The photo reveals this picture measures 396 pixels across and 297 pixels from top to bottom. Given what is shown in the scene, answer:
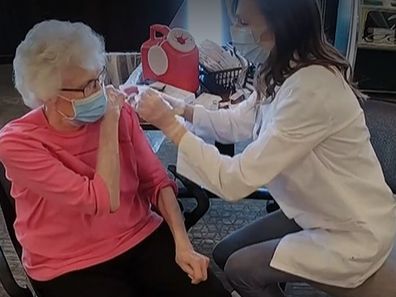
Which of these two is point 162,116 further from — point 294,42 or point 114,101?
point 294,42

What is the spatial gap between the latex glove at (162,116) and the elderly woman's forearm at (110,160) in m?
0.10

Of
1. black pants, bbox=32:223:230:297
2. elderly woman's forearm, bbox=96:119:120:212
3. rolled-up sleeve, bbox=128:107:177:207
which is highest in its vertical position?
elderly woman's forearm, bbox=96:119:120:212

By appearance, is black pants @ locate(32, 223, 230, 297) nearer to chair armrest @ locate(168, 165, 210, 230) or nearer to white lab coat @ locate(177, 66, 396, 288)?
chair armrest @ locate(168, 165, 210, 230)

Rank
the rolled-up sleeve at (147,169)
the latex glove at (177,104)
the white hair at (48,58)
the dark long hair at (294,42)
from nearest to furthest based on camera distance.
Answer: the dark long hair at (294,42), the white hair at (48,58), the rolled-up sleeve at (147,169), the latex glove at (177,104)

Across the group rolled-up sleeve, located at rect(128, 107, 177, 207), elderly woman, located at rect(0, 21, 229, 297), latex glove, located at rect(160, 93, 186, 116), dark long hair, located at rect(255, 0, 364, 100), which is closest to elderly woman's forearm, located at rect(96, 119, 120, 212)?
elderly woman, located at rect(0, 21, 229, 297)

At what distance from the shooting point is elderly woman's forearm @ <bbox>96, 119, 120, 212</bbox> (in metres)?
1.58

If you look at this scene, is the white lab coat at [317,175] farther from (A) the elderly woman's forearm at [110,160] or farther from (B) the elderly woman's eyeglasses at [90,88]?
(B) the elderly woman's eyeglasses at [90,88]

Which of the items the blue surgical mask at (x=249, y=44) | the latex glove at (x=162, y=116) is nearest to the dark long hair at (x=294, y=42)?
the blue surgical mask at (x=249, y=44)

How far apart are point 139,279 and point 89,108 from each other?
470 millimetres

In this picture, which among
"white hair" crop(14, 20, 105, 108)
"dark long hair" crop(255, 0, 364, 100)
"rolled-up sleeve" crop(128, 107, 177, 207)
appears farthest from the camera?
"rolled-up sleeve" crop(128, 107, 177, 207)

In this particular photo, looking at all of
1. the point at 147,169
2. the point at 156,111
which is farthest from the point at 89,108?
the point at 147,169

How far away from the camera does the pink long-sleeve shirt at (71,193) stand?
1532 millimetres

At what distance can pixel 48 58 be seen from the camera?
1.53 metres

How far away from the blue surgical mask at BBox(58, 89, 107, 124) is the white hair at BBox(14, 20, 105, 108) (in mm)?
58
